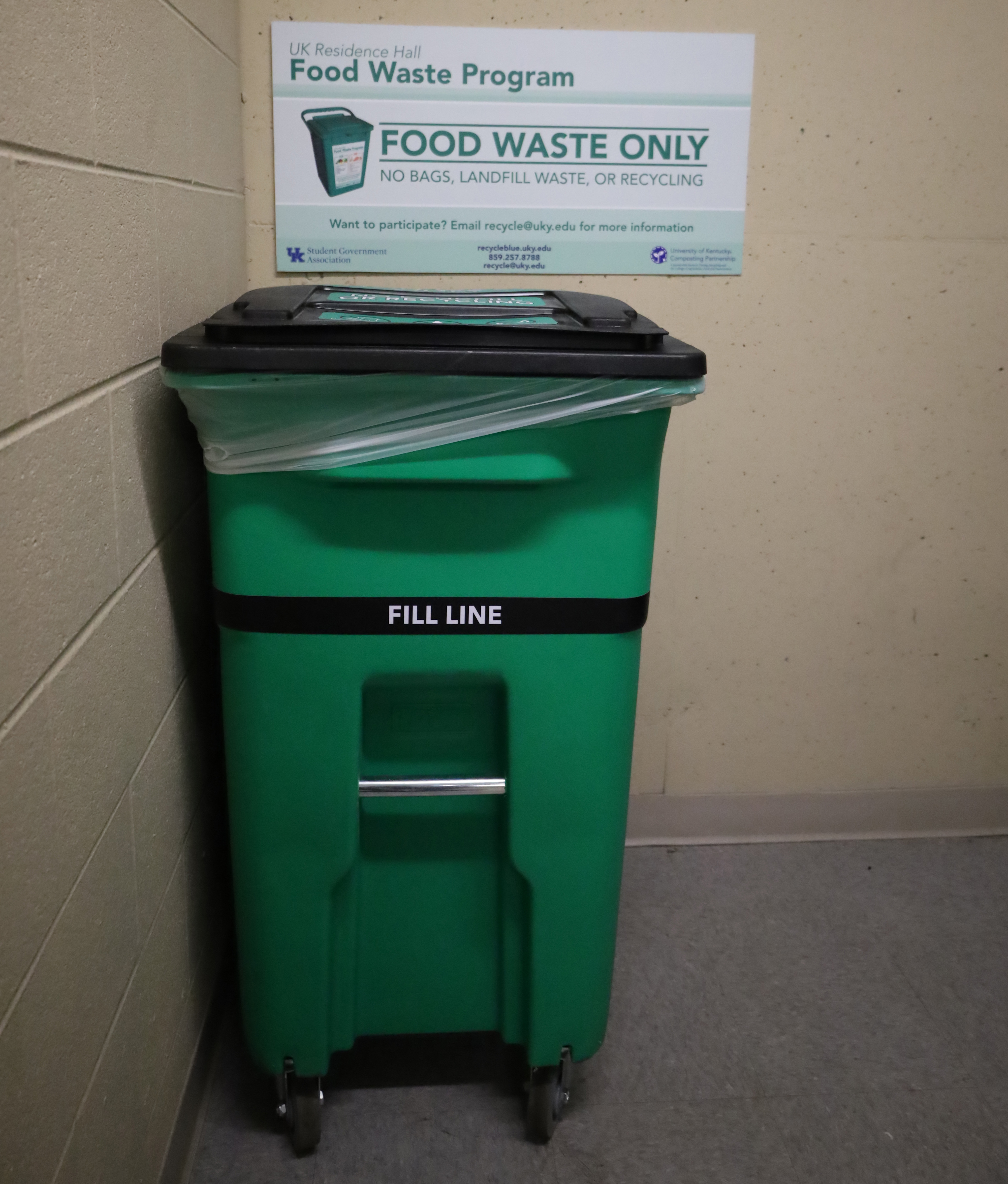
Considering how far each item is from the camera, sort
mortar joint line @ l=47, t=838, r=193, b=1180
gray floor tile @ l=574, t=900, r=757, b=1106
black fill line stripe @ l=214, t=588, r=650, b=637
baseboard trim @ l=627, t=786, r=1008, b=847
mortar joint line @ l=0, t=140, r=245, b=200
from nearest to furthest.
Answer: mortar joint line @ l=0, t=140, r=245, b=200 → mortar joint line @ l=47, t=838, r=193, b=1180 → black fill line stripe @ l=214, t=588, r=650, b=637 → gray floor tile @ l=574, t=900, r=757, b=1106 → baseboard trim @ l=627, t=786, r=1008, b=847

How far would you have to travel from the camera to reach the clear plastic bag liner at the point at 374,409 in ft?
3.73

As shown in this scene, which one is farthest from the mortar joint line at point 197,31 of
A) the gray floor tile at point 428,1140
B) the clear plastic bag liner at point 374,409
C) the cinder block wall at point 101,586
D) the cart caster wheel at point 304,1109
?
the gray floor tile at point 428,1140

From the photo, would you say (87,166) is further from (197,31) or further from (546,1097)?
(546,1097)

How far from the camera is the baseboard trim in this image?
2180 mm

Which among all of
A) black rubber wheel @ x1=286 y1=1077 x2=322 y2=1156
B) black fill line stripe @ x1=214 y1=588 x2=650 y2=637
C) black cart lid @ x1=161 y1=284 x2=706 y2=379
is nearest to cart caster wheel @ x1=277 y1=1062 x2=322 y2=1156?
black rubber wheel @ x1=286 y1=1077 x2=322 y2=1156

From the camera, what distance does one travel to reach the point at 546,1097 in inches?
56.7

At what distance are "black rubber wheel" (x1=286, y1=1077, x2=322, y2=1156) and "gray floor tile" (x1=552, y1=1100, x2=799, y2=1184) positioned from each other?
1.11 ft

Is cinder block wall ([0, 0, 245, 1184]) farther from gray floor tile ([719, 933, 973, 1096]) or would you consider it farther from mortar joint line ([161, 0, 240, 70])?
gray floor tile ([719, 933, 973, 1096])

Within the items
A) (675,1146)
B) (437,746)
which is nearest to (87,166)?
(437,746)

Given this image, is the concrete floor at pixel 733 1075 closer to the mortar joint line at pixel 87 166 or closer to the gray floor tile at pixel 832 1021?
the gray floor tile at pixel 832 1021

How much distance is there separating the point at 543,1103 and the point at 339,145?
1.54 m

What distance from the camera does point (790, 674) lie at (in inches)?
83.4

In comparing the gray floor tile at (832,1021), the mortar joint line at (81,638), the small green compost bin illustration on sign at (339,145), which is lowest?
the gray floor tile at (832,1021)

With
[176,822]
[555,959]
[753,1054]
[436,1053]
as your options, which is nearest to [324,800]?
[176,822]
